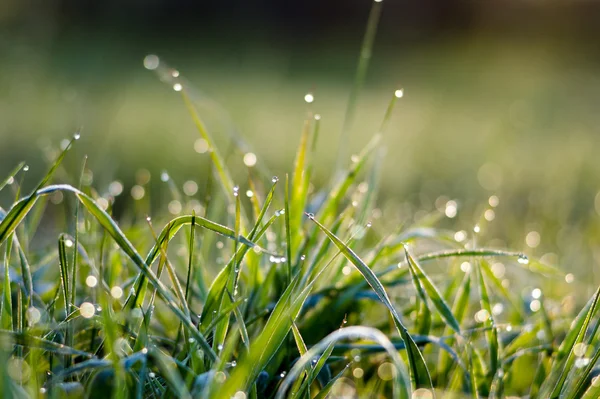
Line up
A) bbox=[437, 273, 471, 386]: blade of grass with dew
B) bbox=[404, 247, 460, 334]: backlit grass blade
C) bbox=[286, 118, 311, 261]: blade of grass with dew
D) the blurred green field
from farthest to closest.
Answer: the blurred green field
bbox=[286, 118, 311, 261]: blade of grass with dew
bbox=[437, 273, 471, 386]: blade of grass with dew
bbox=[404, 247, 460, 334]: backlit grass blade

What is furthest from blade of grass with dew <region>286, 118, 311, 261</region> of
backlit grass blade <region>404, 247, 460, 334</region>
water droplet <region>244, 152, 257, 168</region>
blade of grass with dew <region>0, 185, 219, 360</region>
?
blade of grass with dew <region>0, 185, 219, 360</region>

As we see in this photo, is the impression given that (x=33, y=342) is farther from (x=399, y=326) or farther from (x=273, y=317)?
(x=399, y=326)

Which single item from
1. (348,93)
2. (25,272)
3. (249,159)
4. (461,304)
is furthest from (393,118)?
(25,272)

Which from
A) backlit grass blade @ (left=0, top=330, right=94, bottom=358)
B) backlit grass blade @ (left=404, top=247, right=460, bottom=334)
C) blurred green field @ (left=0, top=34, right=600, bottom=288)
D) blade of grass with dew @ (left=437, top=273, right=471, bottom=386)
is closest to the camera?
backlit grass blade @ (left=0, top=330, right=94, bottom=358)

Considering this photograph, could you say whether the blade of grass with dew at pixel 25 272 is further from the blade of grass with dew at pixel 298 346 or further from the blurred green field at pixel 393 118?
the blurred green field at pixel 393 118

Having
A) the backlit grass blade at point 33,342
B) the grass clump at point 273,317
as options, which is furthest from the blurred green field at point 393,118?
the backlit grass blade at point 33,342

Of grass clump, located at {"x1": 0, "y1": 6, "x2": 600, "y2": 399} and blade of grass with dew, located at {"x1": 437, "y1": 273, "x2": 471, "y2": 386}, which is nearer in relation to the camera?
grass clump, located at {"x1": 0, "y1": 6, "x2": 600, "y2": 399}

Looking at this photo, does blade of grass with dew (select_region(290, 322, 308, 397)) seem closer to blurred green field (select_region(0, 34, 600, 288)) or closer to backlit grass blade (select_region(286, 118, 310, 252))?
backlit grass blade (select_region(286, 118, 310, 252))
